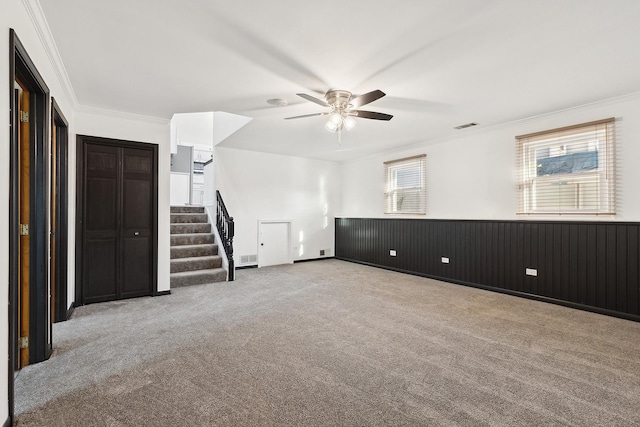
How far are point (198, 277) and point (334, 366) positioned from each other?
11.7 feet

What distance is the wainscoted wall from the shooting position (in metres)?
3.81

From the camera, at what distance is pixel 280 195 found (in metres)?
7.46

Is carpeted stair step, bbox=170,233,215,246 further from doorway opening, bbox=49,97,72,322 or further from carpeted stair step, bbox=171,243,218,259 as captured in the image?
doorway opening, bbox=49,97,72,322

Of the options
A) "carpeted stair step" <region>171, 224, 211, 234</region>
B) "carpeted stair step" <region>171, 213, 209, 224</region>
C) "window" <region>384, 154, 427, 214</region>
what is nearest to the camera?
"carpeted stair step" <region>171, 224, 211, 234</region>

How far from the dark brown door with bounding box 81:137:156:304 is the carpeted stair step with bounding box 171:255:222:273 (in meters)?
0.77

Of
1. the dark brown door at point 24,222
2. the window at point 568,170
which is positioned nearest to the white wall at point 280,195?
the dark brown door at point 24,222

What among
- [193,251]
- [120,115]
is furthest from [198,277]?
[120,115]

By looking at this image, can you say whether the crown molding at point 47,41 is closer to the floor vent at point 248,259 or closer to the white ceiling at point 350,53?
the white ceiling at point 350,53

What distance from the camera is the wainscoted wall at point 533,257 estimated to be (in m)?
3.81

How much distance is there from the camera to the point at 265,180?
7.24 m

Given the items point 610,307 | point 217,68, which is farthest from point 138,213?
point 610,307

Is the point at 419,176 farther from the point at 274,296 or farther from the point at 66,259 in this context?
the point at 66,259

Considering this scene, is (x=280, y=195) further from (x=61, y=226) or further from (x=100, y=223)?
(x=61, y=226)

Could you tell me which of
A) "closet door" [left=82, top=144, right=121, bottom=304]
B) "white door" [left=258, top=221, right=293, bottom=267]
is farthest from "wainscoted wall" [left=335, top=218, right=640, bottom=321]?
"closet door" [left=82, top=144, right=121, bottom=304]
